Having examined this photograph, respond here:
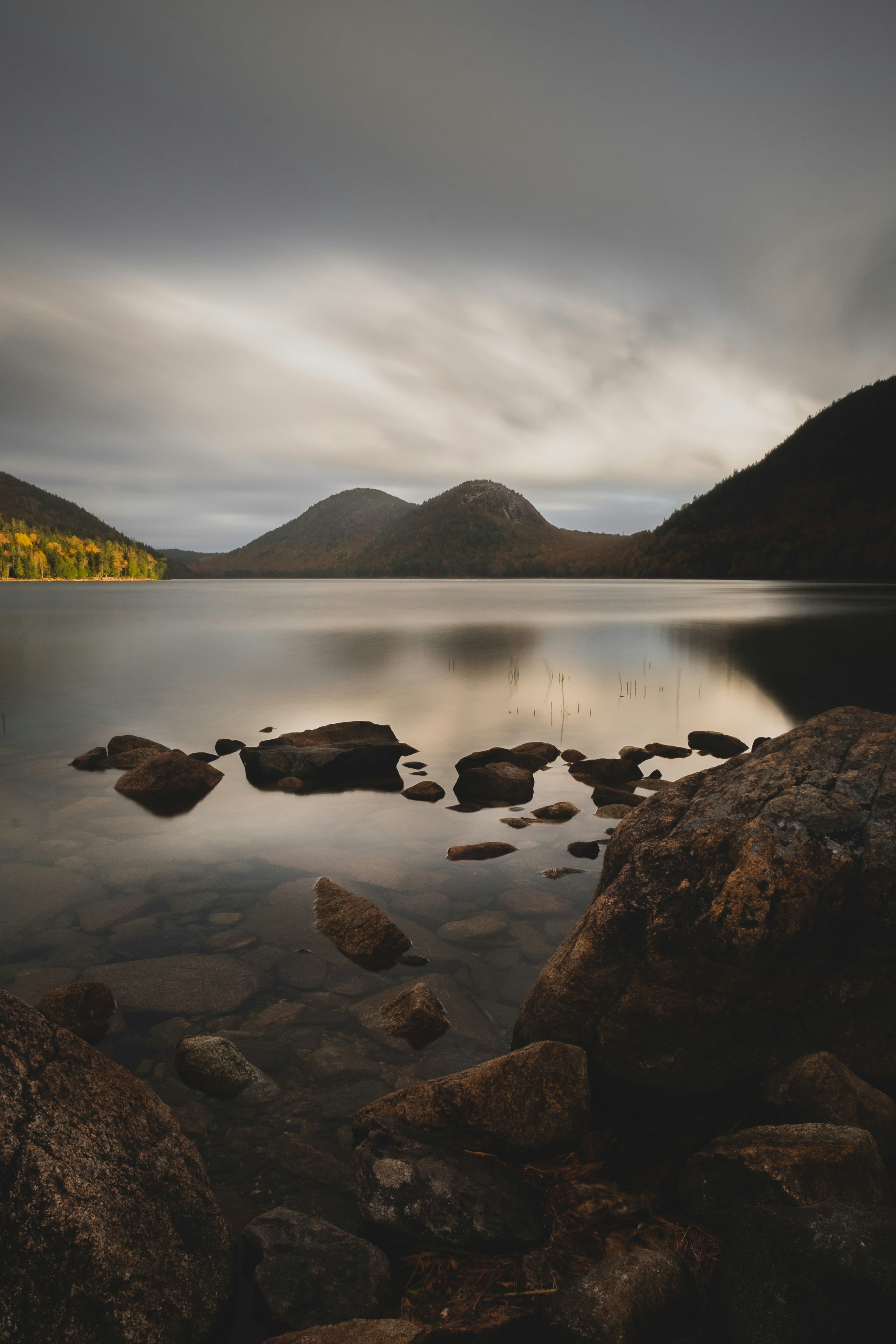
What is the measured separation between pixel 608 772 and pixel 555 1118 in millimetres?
9042

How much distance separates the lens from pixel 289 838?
971cm

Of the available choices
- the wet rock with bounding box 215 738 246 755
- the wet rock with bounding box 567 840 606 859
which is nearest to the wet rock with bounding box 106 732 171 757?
the wet rock with bounding box 215 738 246 755

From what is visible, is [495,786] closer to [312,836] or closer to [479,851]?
[479,851]

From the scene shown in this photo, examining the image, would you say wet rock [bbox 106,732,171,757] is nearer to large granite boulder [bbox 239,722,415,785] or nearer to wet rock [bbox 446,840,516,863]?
large granite boulder [bbox 239,722,415,785]

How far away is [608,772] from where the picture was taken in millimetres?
12625

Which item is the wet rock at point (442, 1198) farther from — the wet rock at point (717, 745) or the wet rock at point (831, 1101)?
the wet rock at point (717, 745)

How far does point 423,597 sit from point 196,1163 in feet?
421

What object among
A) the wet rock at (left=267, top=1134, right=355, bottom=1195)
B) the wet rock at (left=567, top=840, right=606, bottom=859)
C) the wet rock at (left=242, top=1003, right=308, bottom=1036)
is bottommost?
the wet rock at (left=242, top=1003, right=308, bottom=1036)

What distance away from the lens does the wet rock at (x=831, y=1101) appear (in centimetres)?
356

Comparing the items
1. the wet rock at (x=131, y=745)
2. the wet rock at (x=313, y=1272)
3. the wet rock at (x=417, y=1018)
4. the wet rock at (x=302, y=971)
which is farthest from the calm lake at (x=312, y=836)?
the wet rock at (x=131, y=745)

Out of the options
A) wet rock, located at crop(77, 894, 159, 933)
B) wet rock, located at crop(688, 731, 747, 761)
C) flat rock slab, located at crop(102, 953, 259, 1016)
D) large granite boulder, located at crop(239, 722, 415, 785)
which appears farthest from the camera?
wet rock, located at crop(688, 731, 747, 761)

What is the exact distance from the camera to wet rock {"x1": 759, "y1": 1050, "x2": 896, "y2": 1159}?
3.56m

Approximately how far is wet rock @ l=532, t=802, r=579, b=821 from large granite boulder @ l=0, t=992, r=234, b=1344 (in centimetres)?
744

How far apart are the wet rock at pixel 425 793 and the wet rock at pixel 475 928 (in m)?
4.27
